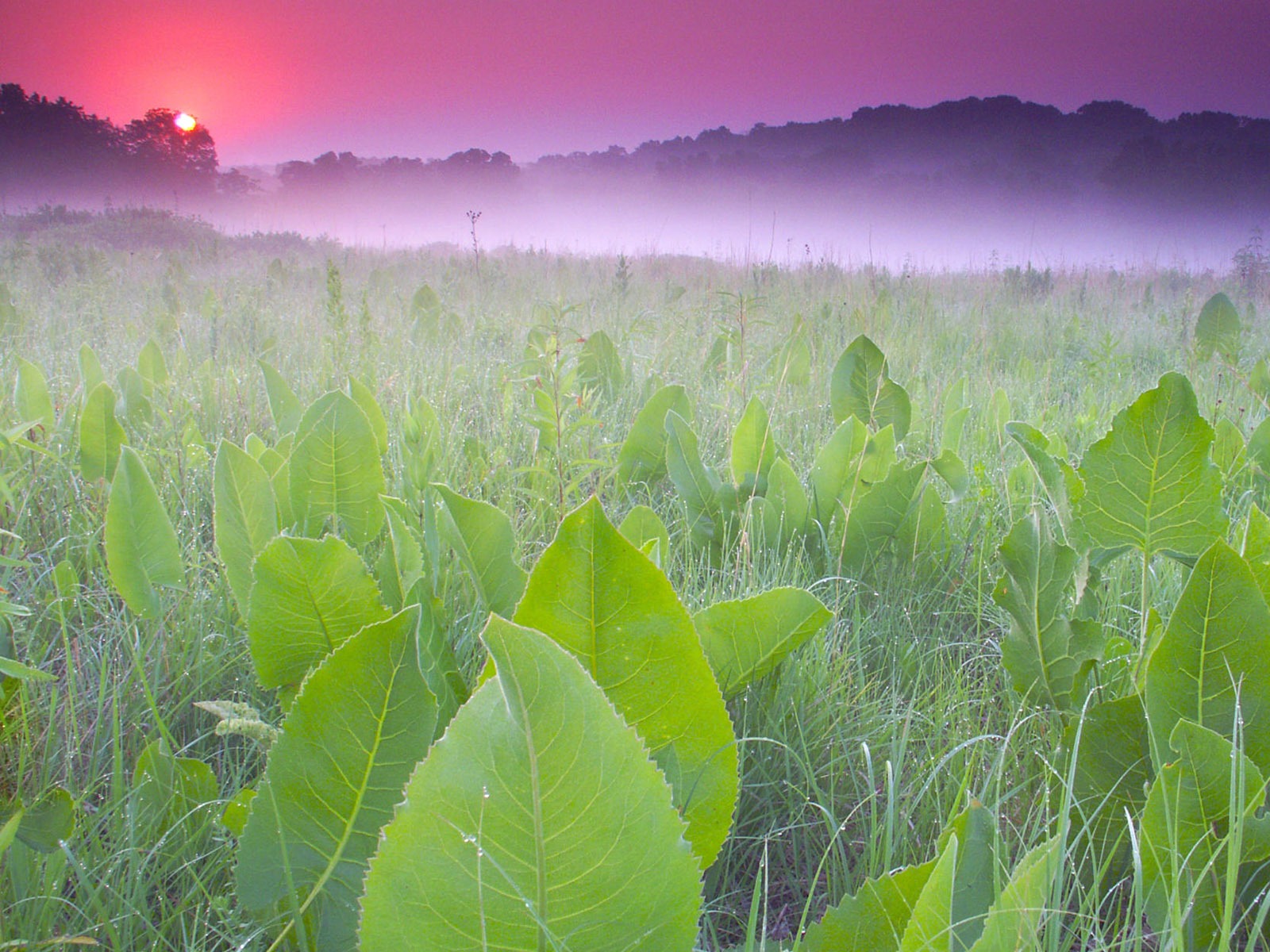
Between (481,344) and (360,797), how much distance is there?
3953 millimetres

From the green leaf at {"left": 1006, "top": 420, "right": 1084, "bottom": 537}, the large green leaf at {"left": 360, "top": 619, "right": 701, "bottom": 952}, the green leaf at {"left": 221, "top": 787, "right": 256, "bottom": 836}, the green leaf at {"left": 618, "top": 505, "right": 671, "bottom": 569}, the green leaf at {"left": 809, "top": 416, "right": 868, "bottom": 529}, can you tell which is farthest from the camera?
the green leaf at {"left": 809, "top": 416, "right": 868, "bottom": 529}

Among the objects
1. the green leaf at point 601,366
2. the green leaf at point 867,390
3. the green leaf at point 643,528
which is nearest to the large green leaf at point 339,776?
the green leaf at point 643,528

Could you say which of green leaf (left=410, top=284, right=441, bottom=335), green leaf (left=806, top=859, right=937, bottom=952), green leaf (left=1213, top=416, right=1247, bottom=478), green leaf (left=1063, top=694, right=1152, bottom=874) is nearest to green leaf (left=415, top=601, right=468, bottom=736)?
green leaf (left=806, top=859, right=937, bottom=952)

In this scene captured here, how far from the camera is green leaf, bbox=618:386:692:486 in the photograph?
187 centimetres

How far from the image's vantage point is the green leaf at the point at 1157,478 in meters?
0.83

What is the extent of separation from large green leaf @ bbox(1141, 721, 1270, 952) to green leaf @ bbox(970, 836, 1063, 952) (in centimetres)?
20

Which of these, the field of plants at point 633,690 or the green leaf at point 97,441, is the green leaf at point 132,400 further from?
the green leaf at point 97,441

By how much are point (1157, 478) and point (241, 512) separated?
1.08 m

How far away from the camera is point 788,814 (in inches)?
36.8

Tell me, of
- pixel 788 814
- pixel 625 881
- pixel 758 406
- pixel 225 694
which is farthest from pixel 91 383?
pixel 625 881

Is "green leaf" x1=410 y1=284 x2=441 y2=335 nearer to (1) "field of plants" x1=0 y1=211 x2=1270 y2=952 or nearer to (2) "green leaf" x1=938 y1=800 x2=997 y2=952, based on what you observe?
(1) "field of plants" x1=0 y1=211 x2=1270 y2=952

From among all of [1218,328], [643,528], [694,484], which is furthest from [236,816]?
[1218,328]

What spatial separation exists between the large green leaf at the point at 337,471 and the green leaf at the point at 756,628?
0.58 meters

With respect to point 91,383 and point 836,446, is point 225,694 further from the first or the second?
point 91,383
